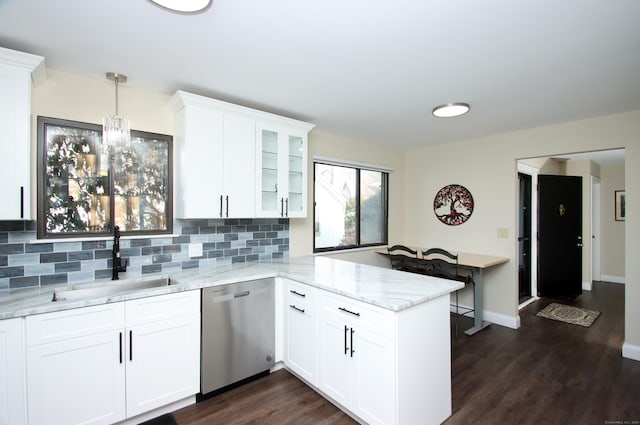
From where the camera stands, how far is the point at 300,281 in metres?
2.40

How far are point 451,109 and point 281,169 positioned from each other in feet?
5.45

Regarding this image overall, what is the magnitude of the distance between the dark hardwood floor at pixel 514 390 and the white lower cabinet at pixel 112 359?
330 millimetres

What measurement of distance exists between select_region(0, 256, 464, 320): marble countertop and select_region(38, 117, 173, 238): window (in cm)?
45

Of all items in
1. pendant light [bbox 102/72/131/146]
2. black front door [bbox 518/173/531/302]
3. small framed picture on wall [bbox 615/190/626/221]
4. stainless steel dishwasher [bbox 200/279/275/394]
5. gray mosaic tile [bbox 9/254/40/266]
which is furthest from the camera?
small framed picture on wall [bbox 615/190/626/221]

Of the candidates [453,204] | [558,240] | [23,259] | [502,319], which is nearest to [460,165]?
[453,204]

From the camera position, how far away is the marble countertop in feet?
5.62

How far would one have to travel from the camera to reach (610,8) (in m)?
1.44

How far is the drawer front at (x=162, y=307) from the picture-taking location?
1931 mm

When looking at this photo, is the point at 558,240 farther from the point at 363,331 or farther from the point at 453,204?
the point at 363,331

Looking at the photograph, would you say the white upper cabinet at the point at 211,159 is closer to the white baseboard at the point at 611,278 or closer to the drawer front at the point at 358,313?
the drawer front at the point at 358,313

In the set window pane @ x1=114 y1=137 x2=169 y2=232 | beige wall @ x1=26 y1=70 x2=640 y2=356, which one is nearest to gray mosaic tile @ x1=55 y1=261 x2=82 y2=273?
window pane @ x1=114 y1=137 x2=169 y2=232

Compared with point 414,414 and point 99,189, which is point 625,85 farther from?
point 99,189

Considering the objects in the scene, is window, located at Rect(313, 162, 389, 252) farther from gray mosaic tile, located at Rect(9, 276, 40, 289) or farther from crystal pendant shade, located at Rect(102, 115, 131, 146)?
gray mosaic tile, located at Rect(9, 276, 40, 289)

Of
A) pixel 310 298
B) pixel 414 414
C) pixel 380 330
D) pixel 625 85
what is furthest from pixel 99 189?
pixel 625 85
